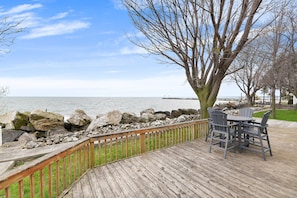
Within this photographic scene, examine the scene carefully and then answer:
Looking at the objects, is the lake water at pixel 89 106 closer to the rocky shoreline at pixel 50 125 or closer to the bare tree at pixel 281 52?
the rocky shoreline at pixel 50 125

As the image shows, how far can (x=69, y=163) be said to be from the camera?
257 centimetres

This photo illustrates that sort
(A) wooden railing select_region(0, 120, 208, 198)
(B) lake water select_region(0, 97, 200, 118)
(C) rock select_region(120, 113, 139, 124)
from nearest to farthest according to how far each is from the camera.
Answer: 1. (A) wooden railing select_region(0, 120, 208, 198)
2. (C) rock select_region(120, 113, 139, 124)
3. (B) lake water select_region(0, 97, 200, 118)

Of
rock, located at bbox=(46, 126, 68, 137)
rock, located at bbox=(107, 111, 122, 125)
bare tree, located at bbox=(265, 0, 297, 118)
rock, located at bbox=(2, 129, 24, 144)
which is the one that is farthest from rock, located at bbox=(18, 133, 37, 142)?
bare tree, located at bbox=(265, 0, 297, 118)

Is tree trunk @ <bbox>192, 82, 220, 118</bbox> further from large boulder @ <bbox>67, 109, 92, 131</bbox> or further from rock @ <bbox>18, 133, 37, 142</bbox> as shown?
rock @ <bbox>18, 133, 37, 142</bbox>

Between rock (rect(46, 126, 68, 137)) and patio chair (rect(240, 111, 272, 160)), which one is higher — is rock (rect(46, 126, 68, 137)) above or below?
below

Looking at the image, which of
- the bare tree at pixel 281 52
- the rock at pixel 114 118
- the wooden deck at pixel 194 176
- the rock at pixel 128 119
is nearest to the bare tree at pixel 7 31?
the wooden deck at pixel 194 176

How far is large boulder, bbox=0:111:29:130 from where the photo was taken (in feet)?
28.3

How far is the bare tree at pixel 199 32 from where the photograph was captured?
17.0 feet

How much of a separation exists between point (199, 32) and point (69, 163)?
5.53m

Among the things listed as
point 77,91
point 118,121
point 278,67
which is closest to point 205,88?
point 118,121

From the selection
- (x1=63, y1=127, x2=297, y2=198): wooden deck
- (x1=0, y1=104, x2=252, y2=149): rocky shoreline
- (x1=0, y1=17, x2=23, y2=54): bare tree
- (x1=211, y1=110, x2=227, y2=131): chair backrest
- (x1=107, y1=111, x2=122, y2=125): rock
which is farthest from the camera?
(x1=107, y1=111, x2=122, y2=125): rock

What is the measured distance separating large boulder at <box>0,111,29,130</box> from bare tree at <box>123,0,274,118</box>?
768 centimetres

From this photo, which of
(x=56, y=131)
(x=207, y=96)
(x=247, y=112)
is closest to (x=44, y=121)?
(x=56, y=131)

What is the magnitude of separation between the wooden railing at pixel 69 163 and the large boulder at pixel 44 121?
212 inches
